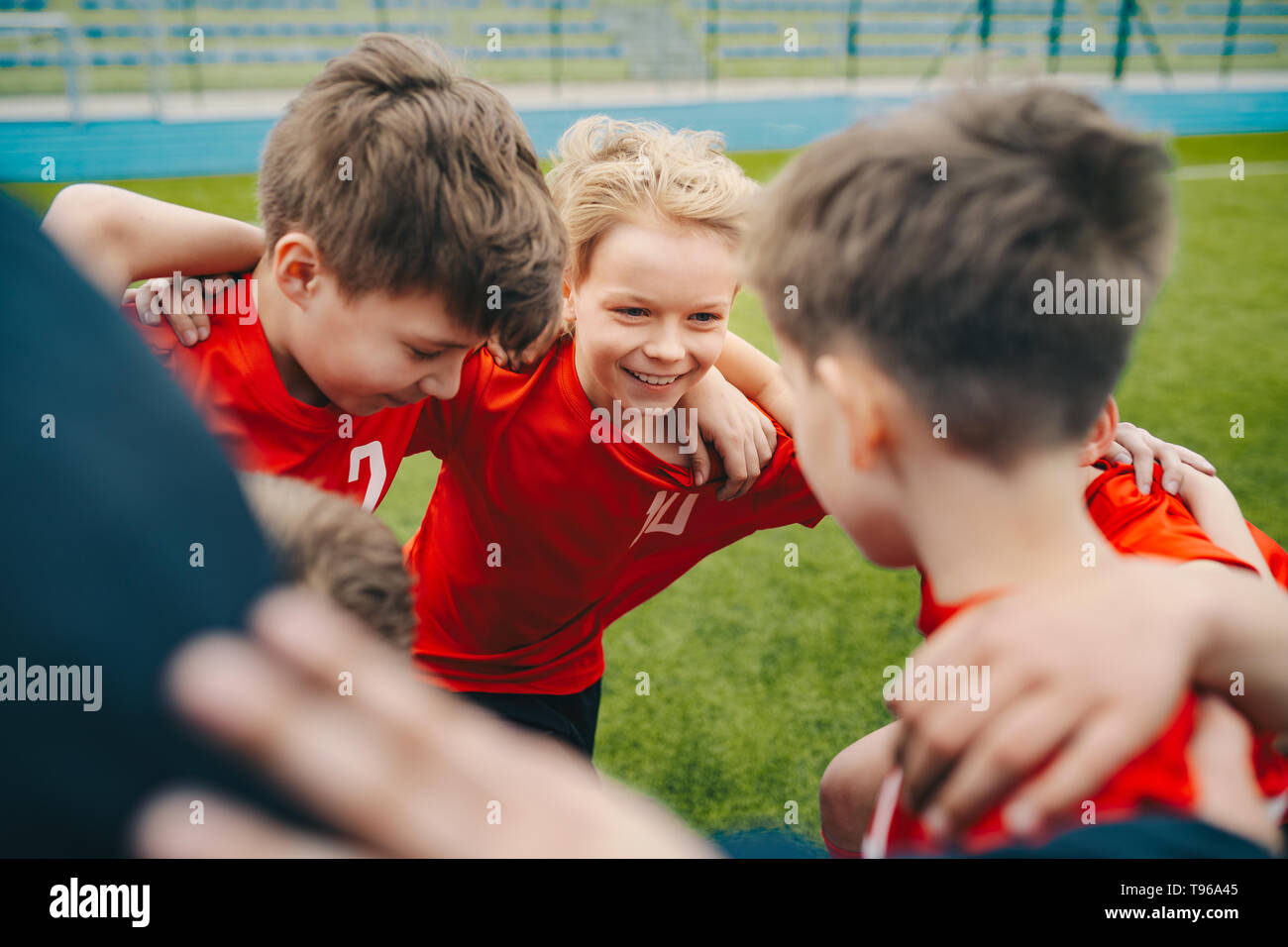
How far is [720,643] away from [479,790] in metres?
2.63

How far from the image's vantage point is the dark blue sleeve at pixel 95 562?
14.0 inches

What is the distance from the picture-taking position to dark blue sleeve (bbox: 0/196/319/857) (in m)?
0.36

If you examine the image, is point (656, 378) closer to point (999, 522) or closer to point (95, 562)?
point (999, 522)

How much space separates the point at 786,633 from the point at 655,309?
5.00 ft

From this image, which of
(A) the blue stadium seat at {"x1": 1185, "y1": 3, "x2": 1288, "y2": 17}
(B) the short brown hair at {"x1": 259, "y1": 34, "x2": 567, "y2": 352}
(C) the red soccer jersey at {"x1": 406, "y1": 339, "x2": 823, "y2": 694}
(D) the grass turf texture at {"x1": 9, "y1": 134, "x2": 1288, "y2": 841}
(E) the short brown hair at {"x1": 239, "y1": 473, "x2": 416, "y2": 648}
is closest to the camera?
(E) the short brown hair at {"x1": 239, "y1": 473, "x2": 416, "y2": 648}

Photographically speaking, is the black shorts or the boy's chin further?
the black shorts

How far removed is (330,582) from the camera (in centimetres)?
70

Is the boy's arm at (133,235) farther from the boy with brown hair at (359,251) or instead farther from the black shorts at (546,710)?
the black shorts at (546,710)

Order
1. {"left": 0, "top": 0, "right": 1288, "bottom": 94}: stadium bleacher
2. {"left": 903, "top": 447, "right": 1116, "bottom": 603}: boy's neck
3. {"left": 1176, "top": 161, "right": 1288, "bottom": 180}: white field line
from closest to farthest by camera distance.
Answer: {"left": 903, "top": 447, "right": 1116, "bottom": 603}: boy's neck
{"left": 1176, "top": 161, "right": 1288, "bottom": 180}: white field line
{"left": 0, "top": 0, "right": 1288, "bottom": 94}: stadium bleacher

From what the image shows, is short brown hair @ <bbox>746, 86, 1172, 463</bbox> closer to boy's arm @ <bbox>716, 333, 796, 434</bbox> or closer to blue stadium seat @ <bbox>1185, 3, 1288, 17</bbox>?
boy's arm @ <bbox>716, 333, 796, 434</bbox>

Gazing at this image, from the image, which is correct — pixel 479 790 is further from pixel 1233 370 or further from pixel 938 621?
pixel 1233 370

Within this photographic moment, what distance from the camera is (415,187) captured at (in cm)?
143

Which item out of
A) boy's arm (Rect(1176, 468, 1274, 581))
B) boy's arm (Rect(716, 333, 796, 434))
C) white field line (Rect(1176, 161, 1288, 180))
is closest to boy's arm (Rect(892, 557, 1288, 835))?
boy's arm (Rect(1176, 468, 1274, 581))

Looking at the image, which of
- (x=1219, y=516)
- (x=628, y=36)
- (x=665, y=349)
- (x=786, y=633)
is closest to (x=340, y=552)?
(x=665, y=349)
